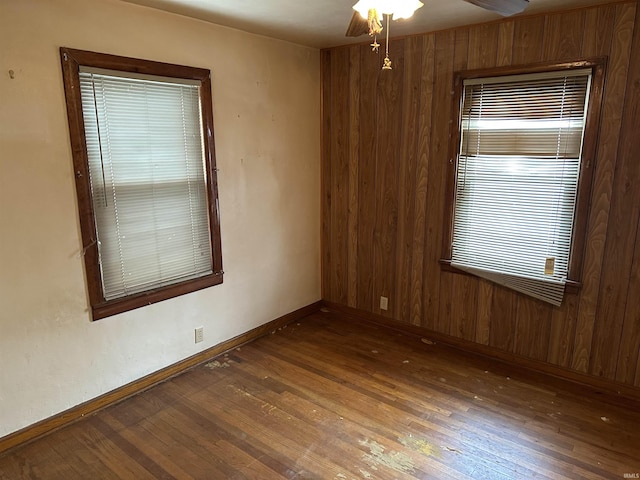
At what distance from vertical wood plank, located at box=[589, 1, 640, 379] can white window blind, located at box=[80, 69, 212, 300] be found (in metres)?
2.59

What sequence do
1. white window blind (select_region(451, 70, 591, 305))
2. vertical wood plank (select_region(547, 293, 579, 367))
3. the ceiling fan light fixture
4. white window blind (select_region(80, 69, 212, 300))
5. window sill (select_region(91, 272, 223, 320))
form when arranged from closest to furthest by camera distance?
the ceiling fan light fixture → white window blind (select_region(80, 69, 212, 300)) → window sill (select_region(91, 272, 223, 320)) → white window blind (select_region(451, 70, 591, 305)) → vertical wood plank (select_region(547, 293, 579, 367))

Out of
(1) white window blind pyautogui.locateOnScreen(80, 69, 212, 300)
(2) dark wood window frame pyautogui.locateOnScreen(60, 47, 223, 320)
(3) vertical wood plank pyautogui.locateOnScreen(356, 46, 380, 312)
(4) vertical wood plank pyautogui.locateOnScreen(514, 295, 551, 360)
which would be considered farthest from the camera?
(3) vertical wood plank pyautogui.locateOnScreen(356, 46, 380, 312)

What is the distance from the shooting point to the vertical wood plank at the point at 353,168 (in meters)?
3.53

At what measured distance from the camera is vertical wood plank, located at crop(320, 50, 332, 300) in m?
3.71

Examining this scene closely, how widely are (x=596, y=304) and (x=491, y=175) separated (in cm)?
105

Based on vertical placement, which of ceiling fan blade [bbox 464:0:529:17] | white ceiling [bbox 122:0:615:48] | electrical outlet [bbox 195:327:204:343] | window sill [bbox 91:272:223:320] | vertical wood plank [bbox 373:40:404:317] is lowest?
electrical outlet [bbox 195:327:204:343]

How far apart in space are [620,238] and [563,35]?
1267mm

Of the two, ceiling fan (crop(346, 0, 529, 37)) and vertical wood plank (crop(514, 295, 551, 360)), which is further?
vertical wood plank (crop(514, 295, 551, 360))

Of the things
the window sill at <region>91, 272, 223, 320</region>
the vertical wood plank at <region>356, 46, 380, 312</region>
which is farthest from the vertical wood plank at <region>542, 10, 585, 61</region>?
the window sill at <region>91, 272, 223, 320</region>

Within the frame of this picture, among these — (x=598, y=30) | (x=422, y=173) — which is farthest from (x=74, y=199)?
(x=598, y=30)

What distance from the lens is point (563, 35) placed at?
8.50 ft

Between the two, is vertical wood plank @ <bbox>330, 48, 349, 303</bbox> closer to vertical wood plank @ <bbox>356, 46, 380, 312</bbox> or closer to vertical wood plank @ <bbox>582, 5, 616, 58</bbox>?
vertical wood plank @ <bbox>356, 46, 380, 312</bbox>

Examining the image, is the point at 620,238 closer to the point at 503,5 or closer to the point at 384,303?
the point at 503,5

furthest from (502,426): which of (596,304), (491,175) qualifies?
(491,175)
